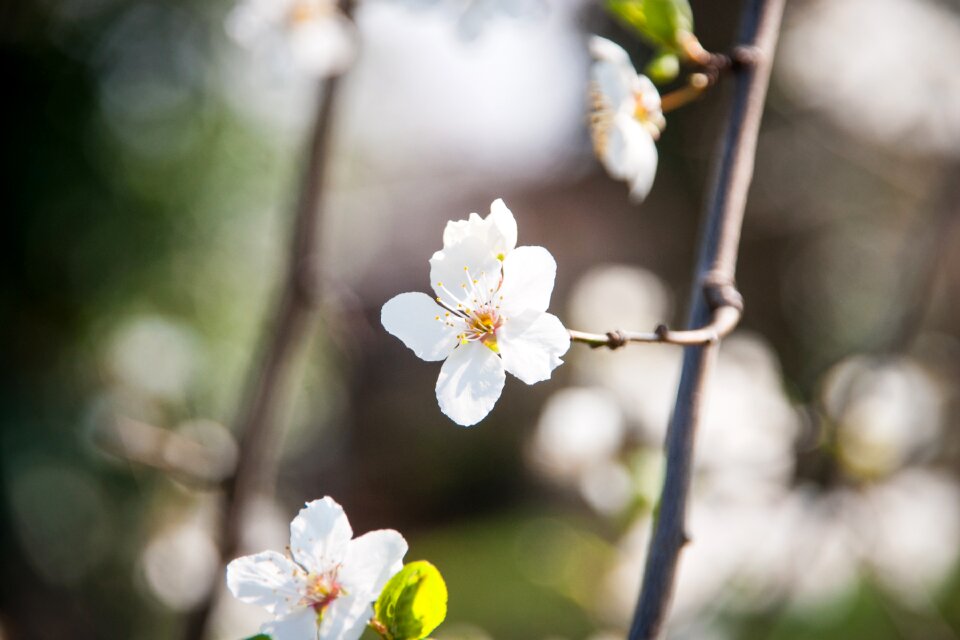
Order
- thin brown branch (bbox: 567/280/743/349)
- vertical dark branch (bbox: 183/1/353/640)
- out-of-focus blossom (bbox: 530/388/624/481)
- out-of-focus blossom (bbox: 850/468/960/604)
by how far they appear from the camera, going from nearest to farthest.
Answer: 1. thin brown branch (bbox: 567/280/743/349)
2. vertical dark branch (bbox: 183/1/353/640)
3. out-of-focus blossom (bbox: 530/388/624/481)
4. out-of-focus blossom (bbox: 850/468/960/604)

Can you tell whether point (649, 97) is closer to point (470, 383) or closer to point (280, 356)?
point (470, 383)

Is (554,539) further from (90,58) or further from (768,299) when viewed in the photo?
(768,299)

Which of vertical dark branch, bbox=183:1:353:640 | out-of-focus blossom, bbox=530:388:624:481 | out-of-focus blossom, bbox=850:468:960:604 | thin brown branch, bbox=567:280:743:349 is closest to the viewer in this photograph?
thin brown branch, bbox=567:280:743:349

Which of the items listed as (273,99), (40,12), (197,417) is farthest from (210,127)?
(197,417)

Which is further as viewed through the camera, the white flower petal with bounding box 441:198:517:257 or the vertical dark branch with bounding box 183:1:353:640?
→ the vertical dark branch with bounding box 183:1:353:640

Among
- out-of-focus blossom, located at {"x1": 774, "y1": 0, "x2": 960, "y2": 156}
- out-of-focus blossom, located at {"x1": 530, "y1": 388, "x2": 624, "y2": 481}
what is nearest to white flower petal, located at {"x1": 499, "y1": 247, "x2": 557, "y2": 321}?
out-of-focus blossom, located at {"x1": 530, "y1": 388, "x2": 624, "y2": 481}

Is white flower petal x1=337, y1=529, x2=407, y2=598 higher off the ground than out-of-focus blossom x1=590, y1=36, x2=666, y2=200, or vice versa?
out-of-focus blossom x1=590, y1=36, x2=666, y2=200

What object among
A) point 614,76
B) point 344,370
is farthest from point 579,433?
point 344,370

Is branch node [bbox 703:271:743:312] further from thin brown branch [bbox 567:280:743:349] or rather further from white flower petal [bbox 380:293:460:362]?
white flower petal [bbox 380:293:460:362]
